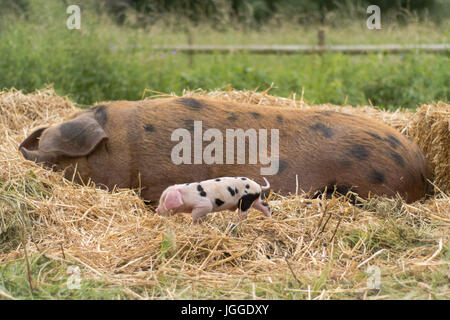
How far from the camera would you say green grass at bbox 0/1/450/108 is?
693 cm

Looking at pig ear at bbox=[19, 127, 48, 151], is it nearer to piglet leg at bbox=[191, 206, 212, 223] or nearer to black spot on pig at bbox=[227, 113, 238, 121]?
black spot on pig at bbox=[227, 113, 238, 121]

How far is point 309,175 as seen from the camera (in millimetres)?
4027

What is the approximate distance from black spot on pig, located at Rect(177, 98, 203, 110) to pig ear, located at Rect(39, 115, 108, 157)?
68 cm

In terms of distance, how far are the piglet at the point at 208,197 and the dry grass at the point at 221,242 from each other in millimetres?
106

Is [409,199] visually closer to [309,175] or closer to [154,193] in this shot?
[309,175]

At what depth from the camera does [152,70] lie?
7703 millimetres

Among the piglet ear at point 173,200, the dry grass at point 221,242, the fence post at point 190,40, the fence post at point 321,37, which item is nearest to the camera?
the dry grass at point 221,242

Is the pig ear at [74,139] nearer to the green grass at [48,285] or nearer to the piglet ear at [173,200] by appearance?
Result: the piglet ear at [173,200]

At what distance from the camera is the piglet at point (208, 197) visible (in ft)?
9.96

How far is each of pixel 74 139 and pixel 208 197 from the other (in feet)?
4.73

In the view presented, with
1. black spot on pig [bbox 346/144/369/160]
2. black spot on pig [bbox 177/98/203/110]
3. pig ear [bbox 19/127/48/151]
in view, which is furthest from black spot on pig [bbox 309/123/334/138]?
pig ear [bbox 19/127/48/151]

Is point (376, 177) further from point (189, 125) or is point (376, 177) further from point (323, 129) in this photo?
point (189, 125)
